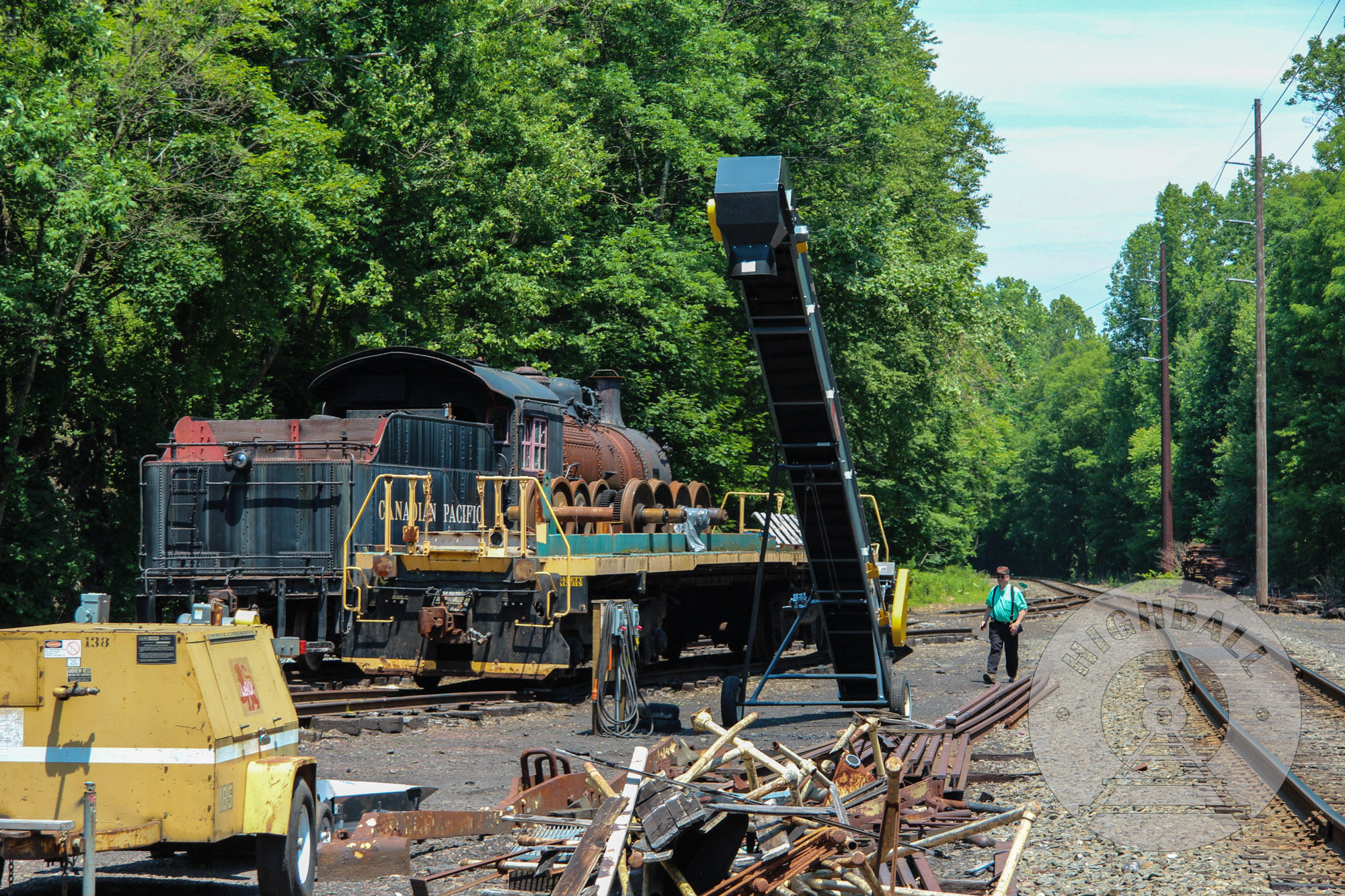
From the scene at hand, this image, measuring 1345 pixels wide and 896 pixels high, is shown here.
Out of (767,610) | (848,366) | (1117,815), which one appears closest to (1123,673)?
(767,610)

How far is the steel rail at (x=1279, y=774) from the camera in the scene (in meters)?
8.91

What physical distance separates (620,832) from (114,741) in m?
2.66

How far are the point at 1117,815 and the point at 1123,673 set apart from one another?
11.5 m

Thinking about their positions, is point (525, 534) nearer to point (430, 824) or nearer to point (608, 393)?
point (430, 824)

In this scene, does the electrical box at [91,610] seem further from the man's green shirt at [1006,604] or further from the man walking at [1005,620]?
the man's green shirt at [1006,604]

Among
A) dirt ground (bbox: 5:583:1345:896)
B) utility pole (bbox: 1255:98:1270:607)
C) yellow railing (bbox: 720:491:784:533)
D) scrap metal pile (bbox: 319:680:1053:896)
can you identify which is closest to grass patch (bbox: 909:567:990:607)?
utility pole (bbox: 1255:98:1270:607)

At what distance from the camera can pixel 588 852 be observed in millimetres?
6328

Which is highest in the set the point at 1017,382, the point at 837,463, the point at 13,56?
the point at 13,56

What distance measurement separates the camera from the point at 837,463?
520 inches

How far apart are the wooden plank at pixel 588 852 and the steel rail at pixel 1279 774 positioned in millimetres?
5189

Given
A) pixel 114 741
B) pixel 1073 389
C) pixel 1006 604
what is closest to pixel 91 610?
pixel 114 741

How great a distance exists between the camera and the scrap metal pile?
252 inches

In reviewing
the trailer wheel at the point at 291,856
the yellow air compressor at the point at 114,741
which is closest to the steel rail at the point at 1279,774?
the trailer wheel at the point at 291,856

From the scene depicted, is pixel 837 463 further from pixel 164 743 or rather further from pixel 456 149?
pixel 456 149
